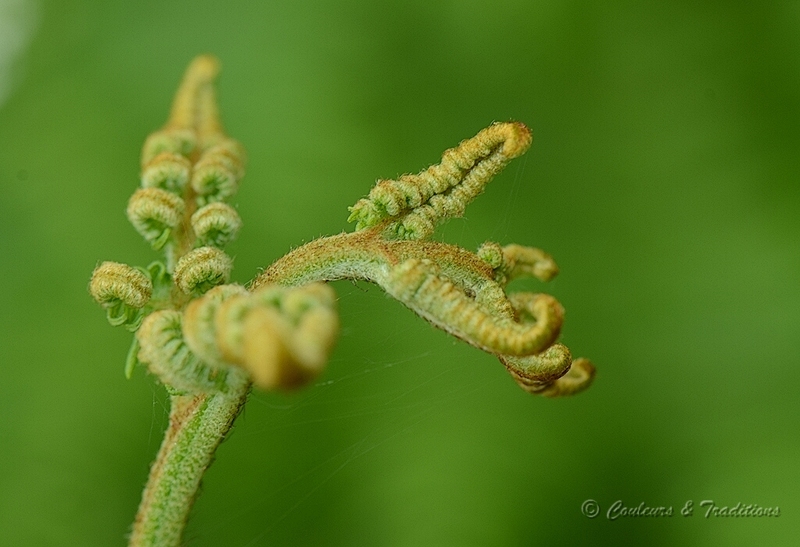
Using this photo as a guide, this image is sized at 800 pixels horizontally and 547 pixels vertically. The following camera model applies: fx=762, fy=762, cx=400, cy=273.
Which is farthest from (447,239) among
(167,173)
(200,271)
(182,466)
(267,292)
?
(267,292)

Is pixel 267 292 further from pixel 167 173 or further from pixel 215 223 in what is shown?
pixel 167 173

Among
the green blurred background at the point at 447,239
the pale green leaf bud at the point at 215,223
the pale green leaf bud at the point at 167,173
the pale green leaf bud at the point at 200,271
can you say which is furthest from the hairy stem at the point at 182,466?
the green blurred background at the point at 447,239

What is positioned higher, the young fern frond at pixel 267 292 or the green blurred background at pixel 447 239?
the green blurred background at pixel 447 239

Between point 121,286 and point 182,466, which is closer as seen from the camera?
point 182,466

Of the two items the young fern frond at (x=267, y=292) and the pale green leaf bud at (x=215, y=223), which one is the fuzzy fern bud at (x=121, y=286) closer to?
the young fern frond at (x=267, y=292)

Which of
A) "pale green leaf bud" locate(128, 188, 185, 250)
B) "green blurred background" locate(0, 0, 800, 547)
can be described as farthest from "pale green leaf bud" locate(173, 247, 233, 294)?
"green blurred background" locate(0, 0, 800, 547)

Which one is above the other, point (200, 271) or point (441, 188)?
point (441, 188)

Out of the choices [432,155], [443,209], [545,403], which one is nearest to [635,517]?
[545,403]

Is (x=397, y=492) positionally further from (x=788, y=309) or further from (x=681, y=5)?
(x=681, y=5)
